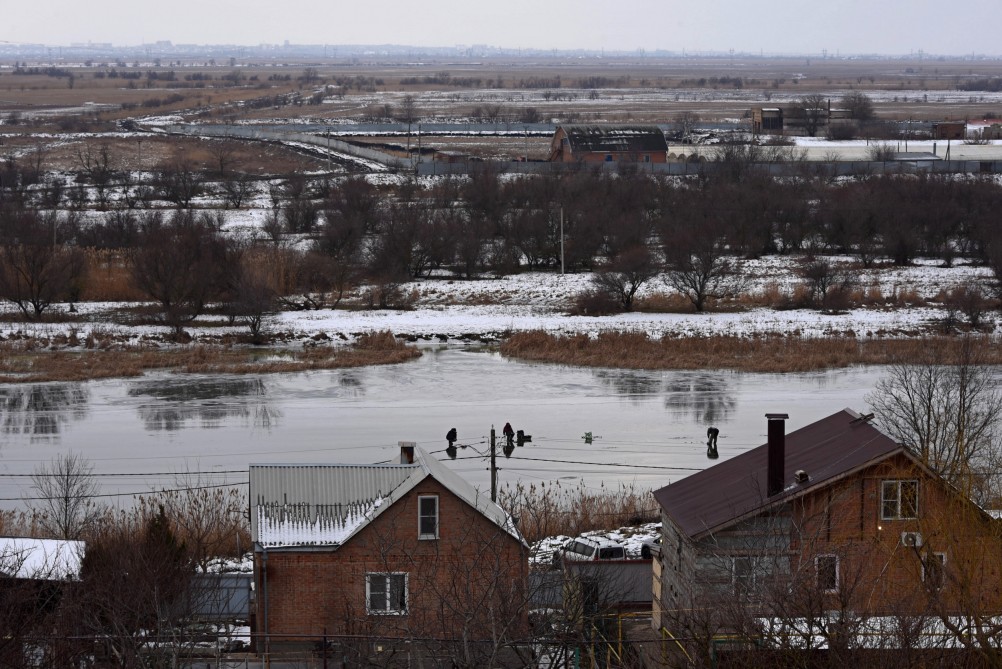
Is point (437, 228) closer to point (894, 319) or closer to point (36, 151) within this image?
point (894, 319)

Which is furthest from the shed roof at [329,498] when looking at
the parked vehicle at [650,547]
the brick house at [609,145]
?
the brick house at [609,145]

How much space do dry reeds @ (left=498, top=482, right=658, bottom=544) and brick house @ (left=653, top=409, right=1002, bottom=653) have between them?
8.97 ft

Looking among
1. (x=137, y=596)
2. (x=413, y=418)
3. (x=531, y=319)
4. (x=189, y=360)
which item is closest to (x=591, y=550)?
(x=137, y=596)

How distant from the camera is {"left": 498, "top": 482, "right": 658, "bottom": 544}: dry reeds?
58.6 ft

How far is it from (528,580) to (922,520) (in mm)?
4199

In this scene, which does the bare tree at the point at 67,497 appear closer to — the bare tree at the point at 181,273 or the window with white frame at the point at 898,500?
the window with white frame at the point at 898,500

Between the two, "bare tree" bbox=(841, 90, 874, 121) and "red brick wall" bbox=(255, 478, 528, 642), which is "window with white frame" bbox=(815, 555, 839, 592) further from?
"bare tree" bbox=(841, 90, 874, 121)

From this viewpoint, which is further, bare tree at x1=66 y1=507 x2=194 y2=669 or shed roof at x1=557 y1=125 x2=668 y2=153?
shed roof at x1=557 y1=125 x2=668 y2=153

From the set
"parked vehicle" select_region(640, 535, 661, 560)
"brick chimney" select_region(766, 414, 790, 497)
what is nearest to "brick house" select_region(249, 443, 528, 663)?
"parked vehicle" select_region(640, 535, 661, 560)

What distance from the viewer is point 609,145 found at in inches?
2574

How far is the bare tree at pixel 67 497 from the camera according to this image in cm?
1666

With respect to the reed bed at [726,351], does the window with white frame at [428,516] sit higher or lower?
higher

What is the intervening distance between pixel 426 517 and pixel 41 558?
14.0 feet

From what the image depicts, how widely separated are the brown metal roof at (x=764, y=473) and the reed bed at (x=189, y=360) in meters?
17.4
